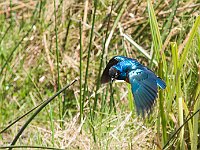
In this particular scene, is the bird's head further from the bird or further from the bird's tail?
the bird's tail

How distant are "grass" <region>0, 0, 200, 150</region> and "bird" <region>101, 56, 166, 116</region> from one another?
135mm

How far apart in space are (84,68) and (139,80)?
1.51 m

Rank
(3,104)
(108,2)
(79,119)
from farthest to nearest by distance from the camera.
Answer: (108,2)
(3,104)
(79,119)

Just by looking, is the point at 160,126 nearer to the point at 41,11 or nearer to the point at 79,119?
the point at 79,119

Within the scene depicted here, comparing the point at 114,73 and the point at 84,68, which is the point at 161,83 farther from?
the point at 84,68

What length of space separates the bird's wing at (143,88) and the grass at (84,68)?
165mm

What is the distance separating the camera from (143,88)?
206 cm

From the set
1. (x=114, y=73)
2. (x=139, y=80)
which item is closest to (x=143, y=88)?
(x=139, y=80)

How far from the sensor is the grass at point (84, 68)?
2.52 metres

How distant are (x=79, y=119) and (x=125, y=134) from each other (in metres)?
0.27

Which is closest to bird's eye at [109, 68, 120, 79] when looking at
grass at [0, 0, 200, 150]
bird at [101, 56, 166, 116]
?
bird at [101, 56, 166, 116]

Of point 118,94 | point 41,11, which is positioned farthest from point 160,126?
point 41,11

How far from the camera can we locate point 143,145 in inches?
98.6

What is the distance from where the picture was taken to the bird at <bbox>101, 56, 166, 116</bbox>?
2.01m
